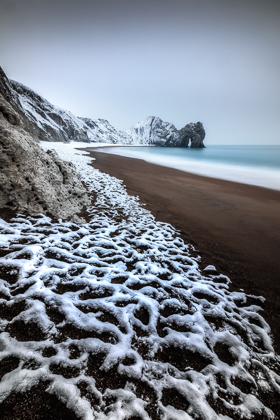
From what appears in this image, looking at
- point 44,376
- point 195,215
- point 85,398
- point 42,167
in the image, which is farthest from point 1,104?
point 195,215

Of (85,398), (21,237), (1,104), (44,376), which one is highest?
(1,104)

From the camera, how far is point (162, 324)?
282 cm

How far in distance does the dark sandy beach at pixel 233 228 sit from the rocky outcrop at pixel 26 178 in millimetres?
4063

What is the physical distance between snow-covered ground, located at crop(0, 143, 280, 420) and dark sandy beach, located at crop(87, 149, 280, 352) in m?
0.47

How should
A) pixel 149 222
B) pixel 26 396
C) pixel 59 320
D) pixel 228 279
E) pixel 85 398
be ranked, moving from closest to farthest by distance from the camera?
pixel 26 396 → pixel 85 398 → pixel 59 320 → pixel 228 279 → pixel 149 222

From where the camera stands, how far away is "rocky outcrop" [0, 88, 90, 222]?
501 cm

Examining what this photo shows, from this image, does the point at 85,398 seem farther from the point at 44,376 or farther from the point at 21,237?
the point at 21,237

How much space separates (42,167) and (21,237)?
324 centimetres

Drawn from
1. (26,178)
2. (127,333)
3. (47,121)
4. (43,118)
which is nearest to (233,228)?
(127,333)

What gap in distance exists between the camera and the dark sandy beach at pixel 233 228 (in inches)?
167

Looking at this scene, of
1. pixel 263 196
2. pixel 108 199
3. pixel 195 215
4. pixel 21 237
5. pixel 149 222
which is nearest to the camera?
pixel 21 237

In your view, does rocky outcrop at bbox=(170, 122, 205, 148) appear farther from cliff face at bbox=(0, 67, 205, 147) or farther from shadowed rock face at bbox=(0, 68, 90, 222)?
shadowed rock face at bbox=(0, 68, 90, 222)

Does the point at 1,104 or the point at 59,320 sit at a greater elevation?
the point at 1,104

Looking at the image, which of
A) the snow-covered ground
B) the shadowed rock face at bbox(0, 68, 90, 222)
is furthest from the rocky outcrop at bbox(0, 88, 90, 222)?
the snow-covered ground
